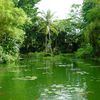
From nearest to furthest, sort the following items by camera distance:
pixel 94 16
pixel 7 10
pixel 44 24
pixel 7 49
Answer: pixel 7 10, pixel 7 49, pixel 94 16, pixel 44 24

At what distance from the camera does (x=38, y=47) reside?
5844 centimetres

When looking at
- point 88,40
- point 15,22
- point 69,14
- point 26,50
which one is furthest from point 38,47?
point 15,22

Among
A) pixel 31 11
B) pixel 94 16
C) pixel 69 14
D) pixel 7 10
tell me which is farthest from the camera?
pixel 69 14

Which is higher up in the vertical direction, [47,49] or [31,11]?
[31,11]

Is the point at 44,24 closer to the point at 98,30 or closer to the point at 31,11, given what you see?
the point at 31,11

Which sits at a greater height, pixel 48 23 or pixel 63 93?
pixel 48 23

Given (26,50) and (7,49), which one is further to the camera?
(26,50)

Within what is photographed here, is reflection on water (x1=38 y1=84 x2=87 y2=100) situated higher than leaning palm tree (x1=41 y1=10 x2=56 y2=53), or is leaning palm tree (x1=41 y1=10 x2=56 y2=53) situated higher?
leaning palm tree (x1=41 y1=10 x2=56 y2=53)

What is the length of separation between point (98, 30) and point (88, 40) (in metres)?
2.02

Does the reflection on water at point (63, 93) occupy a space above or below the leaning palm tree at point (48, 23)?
below

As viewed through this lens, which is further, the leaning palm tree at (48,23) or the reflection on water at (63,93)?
the leaning palm tree at (48,23)

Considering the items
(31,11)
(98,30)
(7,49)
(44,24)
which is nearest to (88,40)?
(98,30)

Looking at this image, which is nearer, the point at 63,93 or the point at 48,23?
the point at 63,93

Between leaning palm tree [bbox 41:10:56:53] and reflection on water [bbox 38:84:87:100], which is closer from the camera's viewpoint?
reflection on water [bbox 38:84:87:100]
